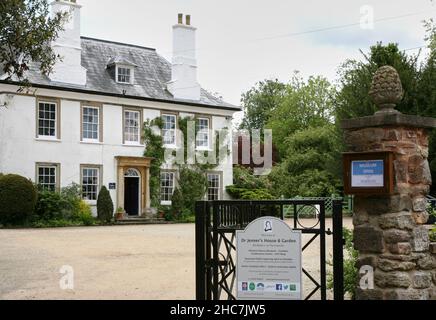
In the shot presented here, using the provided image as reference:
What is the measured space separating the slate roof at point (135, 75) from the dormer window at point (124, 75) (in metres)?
0.30

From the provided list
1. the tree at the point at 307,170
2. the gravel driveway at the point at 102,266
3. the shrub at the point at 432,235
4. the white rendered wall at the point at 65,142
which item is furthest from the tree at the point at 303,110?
the shrub at the point at 432,235

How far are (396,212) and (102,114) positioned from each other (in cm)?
2298

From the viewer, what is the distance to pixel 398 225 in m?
6.49

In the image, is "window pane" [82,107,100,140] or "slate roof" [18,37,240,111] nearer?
"window pane" [82,107,100,140]

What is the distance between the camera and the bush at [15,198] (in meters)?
23.2

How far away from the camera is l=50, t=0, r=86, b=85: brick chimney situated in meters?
27.3

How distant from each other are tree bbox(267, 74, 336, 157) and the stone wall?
38.5 meters

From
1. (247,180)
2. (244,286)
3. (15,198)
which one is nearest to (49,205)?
(15,198)

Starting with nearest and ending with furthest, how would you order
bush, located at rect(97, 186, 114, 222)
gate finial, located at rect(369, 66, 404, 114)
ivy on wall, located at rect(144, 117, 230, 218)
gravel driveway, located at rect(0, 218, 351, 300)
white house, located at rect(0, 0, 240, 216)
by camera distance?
gate finial, located at rect(369, 66, 404, 114)
gravel driveway, located at rect(0, 218, 351, 300)
white house, located at rect(0, 0, 240, 216)
bush, located at rect(97, 186, 114, 222)
ivy on wall, located at rect(144, 117, 230, 218)

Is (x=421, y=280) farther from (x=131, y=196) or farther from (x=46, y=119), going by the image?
(x=131, y=196)

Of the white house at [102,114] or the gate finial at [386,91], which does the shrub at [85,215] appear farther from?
the gate finial at [386,91]

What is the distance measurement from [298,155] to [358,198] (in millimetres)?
31598

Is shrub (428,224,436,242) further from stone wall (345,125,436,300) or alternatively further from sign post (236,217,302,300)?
sign post (236,217,302,300)

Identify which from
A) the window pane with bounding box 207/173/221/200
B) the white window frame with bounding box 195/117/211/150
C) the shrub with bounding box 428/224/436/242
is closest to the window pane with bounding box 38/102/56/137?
the white window frame with bounding box 195/117/211/150
